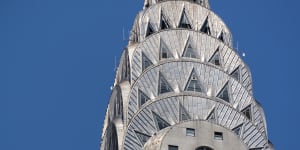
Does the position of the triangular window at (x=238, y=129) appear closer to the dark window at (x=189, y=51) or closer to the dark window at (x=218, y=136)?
the dark window at (x=218, y=136)

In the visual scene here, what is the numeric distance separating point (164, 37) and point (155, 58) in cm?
337

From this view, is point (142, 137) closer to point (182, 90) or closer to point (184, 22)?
point (182, 90)

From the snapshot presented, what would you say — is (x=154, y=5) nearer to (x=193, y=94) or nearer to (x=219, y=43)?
(x=219, y=43)

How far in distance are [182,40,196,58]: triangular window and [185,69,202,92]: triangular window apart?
13.1 ft

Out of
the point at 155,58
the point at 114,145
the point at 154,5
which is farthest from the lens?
the point at 154,5

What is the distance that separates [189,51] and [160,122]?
488 inches

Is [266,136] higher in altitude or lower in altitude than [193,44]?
lower

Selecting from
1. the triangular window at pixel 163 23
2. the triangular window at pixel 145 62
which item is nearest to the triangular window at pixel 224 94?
the triangular window at pixel 145 62

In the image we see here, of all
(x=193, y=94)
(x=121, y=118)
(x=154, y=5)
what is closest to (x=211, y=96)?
(x=193, y=94)

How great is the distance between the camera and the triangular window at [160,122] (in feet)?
343

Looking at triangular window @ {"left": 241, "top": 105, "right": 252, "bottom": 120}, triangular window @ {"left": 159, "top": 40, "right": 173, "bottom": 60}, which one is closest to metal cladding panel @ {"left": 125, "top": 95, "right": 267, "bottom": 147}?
triangular window @ {"left": 241, "top": 105, "right": 252, "bottom": 120}

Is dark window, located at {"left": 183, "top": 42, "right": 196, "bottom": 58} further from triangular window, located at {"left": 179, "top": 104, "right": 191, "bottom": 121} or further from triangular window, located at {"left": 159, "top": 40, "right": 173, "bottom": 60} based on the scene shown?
triangular window, located at {"left": 179, "top": 104, "right": 191, "bottom": 121}

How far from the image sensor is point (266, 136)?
10919cm

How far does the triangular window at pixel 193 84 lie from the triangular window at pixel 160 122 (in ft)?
18.4
